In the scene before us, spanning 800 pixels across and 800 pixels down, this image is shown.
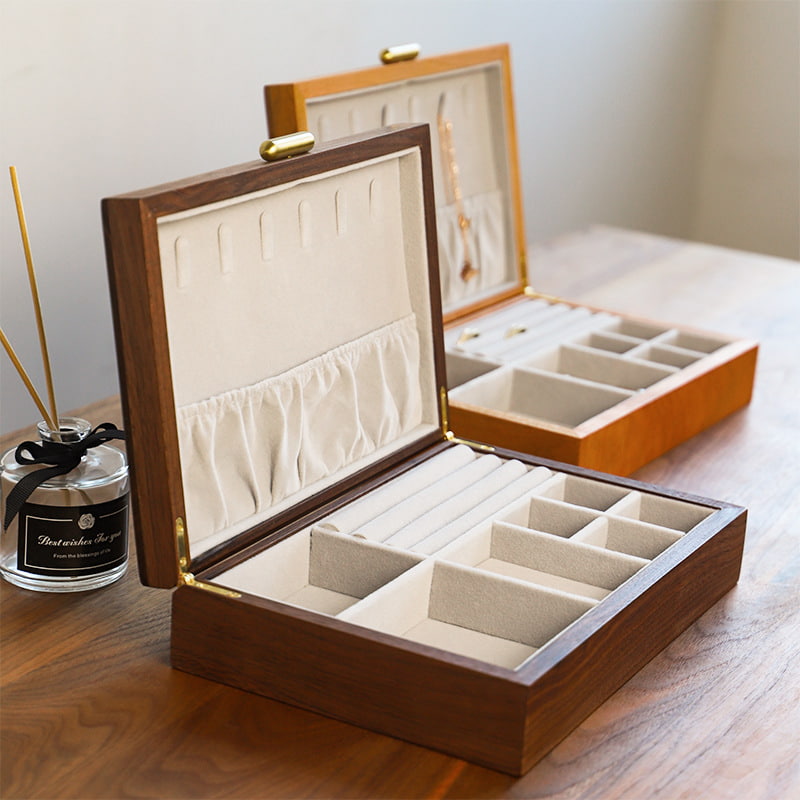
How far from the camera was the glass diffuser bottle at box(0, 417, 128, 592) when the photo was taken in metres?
1.15

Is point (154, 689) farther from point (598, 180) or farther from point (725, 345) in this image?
point (598, 180)

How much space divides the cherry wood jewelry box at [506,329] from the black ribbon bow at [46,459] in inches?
21.2

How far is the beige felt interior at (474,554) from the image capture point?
110cm

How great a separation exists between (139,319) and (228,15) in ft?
4.69

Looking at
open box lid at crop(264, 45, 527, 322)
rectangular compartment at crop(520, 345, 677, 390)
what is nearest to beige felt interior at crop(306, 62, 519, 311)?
open box lid at crop(264, 45, 527, 322)

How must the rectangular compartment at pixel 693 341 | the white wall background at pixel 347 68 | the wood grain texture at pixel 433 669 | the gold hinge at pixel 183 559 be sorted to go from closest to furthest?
the wood grain texture at pixel 433 669, the gold hinge at pixel 183 559, the rectangular compartment at pixel 693 341, the white wall background at pixel 347 68

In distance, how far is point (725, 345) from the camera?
6.07ft

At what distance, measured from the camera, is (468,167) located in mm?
2012

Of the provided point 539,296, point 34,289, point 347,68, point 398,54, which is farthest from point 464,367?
point 347,68

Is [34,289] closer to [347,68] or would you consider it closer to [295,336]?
[295,336]

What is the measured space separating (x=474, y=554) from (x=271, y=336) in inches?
12.0

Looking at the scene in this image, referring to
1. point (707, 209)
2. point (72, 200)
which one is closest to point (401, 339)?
point (72, 200)

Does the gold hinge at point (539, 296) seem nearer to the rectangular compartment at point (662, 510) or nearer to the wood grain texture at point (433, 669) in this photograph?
the rectangular compartment at point (662, 510)

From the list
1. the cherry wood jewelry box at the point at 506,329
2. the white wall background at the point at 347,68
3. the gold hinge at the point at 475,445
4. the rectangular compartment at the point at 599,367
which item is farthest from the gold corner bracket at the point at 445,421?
the white wall background at the point at 347,68
